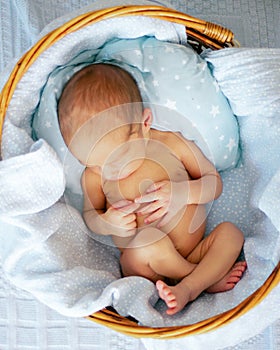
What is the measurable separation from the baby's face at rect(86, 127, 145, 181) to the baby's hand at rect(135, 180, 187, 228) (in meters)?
0.05

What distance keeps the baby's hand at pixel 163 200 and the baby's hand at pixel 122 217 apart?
0.02 meters

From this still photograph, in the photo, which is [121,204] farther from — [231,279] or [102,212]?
[231,279]

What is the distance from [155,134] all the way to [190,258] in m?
0.23

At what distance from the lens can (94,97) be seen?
105 cm

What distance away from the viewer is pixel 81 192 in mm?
1204

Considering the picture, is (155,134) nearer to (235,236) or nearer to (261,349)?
(235,236)

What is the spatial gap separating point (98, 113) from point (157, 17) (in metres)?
0.21

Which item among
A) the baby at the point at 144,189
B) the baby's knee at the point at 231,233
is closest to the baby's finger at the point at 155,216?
the baby at the point at 144,189

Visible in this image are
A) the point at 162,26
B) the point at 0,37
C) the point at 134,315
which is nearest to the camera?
the point at 134,315

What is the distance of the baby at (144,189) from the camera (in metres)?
→ 1.07

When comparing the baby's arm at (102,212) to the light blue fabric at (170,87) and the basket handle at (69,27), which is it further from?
the basket handle at (69,27)

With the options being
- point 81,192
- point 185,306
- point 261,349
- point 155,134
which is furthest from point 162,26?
point 261,349

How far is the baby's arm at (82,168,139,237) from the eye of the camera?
1.13 metres

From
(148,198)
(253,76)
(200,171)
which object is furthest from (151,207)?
(253,76)
